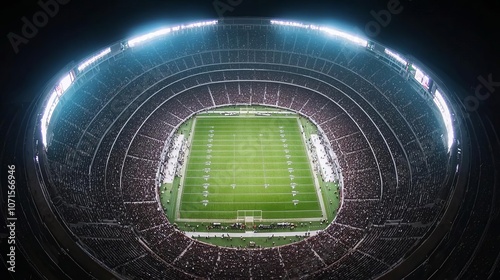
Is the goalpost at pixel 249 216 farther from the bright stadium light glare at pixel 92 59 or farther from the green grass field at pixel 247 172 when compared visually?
the bright stadium light glare at pixel 92 59

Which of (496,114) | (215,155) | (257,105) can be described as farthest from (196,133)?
(496,114)

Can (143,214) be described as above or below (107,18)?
below

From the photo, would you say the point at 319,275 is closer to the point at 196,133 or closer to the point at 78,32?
the point at 196,133

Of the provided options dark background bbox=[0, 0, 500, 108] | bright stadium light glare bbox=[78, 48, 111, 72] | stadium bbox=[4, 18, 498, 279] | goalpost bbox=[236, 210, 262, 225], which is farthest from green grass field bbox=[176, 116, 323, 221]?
dark background bbox=[0, 0, 500, 108]

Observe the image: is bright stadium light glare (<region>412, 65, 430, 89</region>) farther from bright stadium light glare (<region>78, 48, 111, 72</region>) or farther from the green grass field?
bright stadium light glare (<region>78, 48, 111, 72</region>)

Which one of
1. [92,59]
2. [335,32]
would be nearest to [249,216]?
[92,59]

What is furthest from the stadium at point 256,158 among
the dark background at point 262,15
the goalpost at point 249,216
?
the dark background at point 262,15
